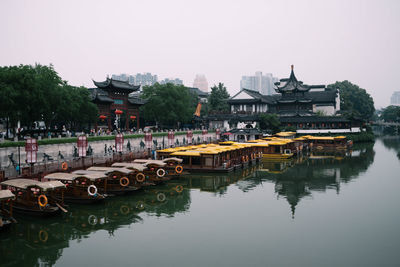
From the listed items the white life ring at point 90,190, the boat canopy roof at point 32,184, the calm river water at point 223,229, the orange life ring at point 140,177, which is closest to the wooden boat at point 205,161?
the calm river water at point 223,229

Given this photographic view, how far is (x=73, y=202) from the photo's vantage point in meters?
24.1

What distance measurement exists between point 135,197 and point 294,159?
30370 mm

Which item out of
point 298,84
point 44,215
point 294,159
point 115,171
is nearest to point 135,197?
point 115,171

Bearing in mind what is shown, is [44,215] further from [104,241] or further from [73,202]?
[104,241]

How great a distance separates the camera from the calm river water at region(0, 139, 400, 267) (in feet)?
52.4

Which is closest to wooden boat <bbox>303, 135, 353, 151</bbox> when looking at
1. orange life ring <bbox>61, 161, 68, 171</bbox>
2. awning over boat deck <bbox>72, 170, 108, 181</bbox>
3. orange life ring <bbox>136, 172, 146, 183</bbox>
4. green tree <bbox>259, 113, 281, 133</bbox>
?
green tree <bbox>259, 113, 281, 133</bbox>

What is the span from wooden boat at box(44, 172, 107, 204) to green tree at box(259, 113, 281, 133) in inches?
2269

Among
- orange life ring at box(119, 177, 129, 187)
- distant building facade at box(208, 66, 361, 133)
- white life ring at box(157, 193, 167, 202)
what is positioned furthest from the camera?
distant building facade at box(208, 66, 361, 133)

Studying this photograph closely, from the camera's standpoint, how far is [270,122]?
78.2 metres

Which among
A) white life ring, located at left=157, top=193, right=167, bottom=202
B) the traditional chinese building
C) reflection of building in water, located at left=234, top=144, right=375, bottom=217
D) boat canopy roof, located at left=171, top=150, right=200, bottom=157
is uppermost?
the traditional chinese building

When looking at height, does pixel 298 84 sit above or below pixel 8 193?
above

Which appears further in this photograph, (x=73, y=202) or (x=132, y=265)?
(x=73, y=202)

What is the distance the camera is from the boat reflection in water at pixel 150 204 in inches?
684

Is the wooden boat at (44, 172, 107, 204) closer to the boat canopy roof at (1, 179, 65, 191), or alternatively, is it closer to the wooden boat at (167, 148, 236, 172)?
the boat canopy roof at (1, 179, 65, 191)
